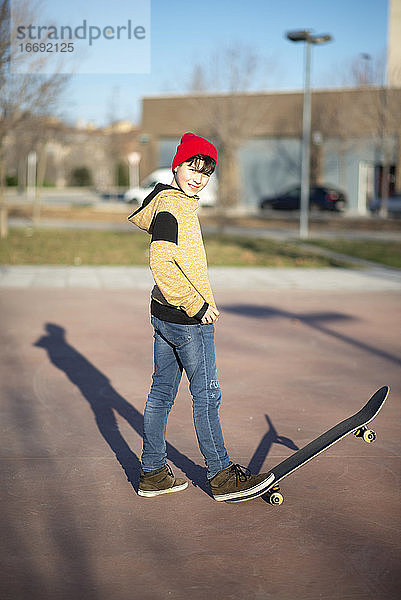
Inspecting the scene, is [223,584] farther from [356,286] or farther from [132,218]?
[356,286]

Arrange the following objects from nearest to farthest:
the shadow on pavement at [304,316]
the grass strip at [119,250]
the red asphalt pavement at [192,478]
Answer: the red asphalt pavement at [192,478] < the shadow on pavement at [304,316] < the grass strip at [119,250]

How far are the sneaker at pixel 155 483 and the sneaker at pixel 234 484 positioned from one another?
26 cm

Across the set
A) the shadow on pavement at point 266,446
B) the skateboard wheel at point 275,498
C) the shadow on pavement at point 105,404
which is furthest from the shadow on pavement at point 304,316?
the skateboard wheel at point 275,498

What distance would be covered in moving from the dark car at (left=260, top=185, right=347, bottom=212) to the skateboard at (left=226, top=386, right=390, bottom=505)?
35158 mm

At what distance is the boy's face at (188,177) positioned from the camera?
3.93 m

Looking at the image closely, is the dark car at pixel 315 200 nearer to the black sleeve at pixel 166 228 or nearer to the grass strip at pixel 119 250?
the grass strip at pixel 119 250

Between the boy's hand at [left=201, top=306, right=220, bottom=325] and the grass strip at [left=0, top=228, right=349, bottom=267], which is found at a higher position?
the boy's hand at [left=201, top=306, right=220, bottom=325]

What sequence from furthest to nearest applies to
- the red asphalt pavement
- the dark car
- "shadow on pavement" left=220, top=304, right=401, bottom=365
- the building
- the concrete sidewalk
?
1. the dark car
2. the building
3. the concrete sidewalk
4. "shadow on pavement" left=220, top=304, right=401, bottom=365
5. the red asphalt pavement

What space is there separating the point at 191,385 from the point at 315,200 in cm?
3593

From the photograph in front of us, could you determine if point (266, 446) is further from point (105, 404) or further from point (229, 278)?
point (229, 278)

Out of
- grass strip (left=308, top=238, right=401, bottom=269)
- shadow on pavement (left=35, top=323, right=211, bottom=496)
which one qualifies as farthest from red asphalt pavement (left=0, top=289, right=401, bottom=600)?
grass strip (left=308, top=238, right=401, bottom=269)

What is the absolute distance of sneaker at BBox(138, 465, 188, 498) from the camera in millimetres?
4246

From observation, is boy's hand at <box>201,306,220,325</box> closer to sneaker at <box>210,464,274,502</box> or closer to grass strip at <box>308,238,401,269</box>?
sneaker at <box>210,464,274,502</box>

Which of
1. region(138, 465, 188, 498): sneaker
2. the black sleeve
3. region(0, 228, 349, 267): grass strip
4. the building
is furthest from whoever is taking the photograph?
the building
